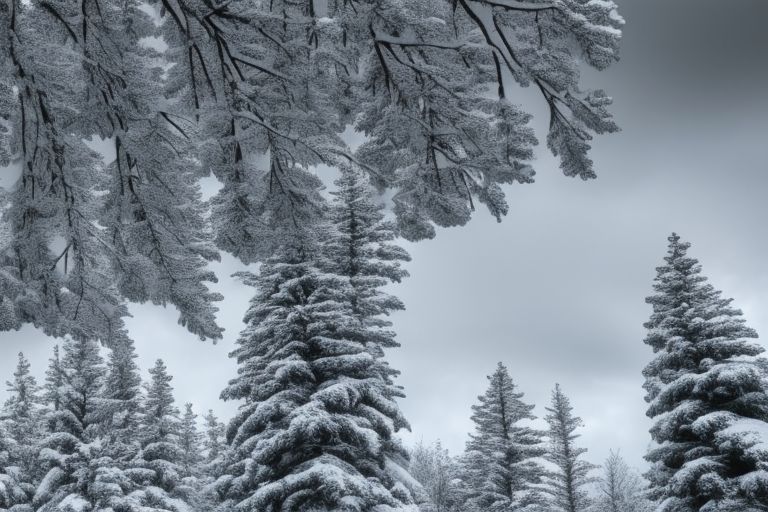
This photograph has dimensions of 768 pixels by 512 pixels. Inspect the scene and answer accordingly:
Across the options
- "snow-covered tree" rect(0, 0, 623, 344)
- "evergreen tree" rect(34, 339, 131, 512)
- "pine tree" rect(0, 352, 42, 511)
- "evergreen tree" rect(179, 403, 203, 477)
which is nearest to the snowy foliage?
"snow-covered tree" rect(0, 0, 623, 344)

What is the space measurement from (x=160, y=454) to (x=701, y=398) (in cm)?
1863

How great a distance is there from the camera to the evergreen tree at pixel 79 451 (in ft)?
60.5

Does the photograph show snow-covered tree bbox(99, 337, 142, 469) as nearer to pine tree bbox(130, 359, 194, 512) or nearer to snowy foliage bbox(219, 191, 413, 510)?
pine tree bbox(130, 359, 194, 512)

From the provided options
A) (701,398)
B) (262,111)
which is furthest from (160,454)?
(262,111)

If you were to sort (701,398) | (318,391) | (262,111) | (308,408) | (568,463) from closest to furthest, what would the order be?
(262,111) → (308,408) → (318,391) → (701,398) → (568,463)

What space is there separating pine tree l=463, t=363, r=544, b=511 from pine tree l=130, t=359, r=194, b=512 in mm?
11268

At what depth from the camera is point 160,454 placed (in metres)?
21.5

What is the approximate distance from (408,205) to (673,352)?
14.6 meters

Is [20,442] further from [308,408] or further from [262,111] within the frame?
[262,111]

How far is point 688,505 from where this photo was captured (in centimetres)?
1448

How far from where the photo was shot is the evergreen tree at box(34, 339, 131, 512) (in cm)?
1845

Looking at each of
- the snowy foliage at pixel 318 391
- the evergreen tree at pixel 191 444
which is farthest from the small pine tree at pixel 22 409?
the snowy foliage at pixel 318 391

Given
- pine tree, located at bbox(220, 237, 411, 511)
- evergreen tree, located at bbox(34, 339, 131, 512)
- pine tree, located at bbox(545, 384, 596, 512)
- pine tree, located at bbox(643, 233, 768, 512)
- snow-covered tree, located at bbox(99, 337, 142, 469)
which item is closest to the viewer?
pine tree, located at bbox(220, 237, 411, 511)

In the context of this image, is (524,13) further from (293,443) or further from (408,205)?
(293,443)
